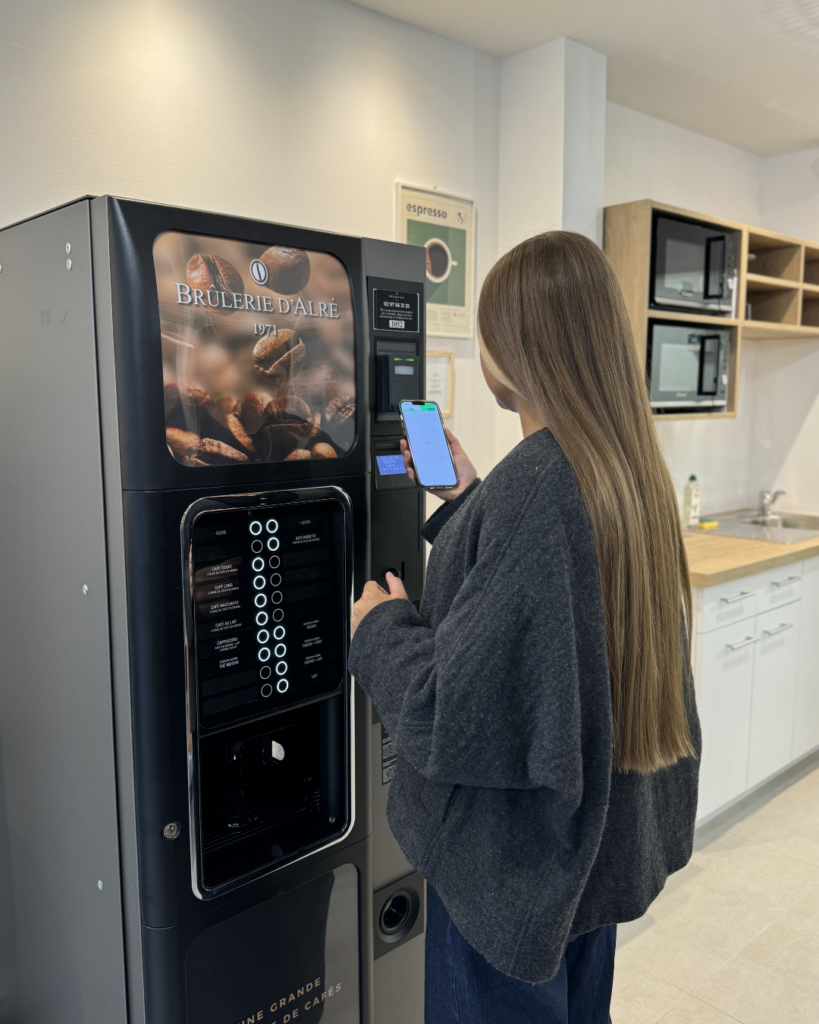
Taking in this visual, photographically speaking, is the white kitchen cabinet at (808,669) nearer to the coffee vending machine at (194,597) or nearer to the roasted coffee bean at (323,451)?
the coffee vending machine at (194,597)

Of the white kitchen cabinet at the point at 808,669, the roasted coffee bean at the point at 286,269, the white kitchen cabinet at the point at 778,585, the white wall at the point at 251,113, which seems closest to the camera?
the roasted coffee bean at the point at 286,269

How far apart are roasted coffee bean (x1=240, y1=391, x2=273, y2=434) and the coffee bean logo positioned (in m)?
0.14

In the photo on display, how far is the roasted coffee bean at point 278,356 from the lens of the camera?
3.48 feet

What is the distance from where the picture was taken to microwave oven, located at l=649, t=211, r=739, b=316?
264cm

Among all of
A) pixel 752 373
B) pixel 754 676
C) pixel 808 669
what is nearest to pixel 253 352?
pixel 754 676

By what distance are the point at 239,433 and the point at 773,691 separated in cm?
240

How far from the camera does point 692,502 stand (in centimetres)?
337

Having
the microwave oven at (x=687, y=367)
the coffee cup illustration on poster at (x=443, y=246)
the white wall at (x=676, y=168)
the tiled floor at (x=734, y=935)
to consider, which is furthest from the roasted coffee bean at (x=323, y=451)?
the white wall at (x=676, y=168)

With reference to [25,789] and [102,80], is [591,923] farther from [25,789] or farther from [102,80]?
[102,80]

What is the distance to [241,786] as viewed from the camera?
120 centimetres

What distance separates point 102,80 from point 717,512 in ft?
9.69

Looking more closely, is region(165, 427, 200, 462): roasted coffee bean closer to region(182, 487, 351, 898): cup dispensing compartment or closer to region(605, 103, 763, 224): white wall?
region(182, 487, 351, 898): cup dispensing compartment

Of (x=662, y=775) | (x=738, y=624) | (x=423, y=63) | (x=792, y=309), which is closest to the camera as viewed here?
(x=662, y=775)

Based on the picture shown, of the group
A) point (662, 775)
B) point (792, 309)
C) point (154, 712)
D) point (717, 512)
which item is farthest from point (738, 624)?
point (154, 712)
